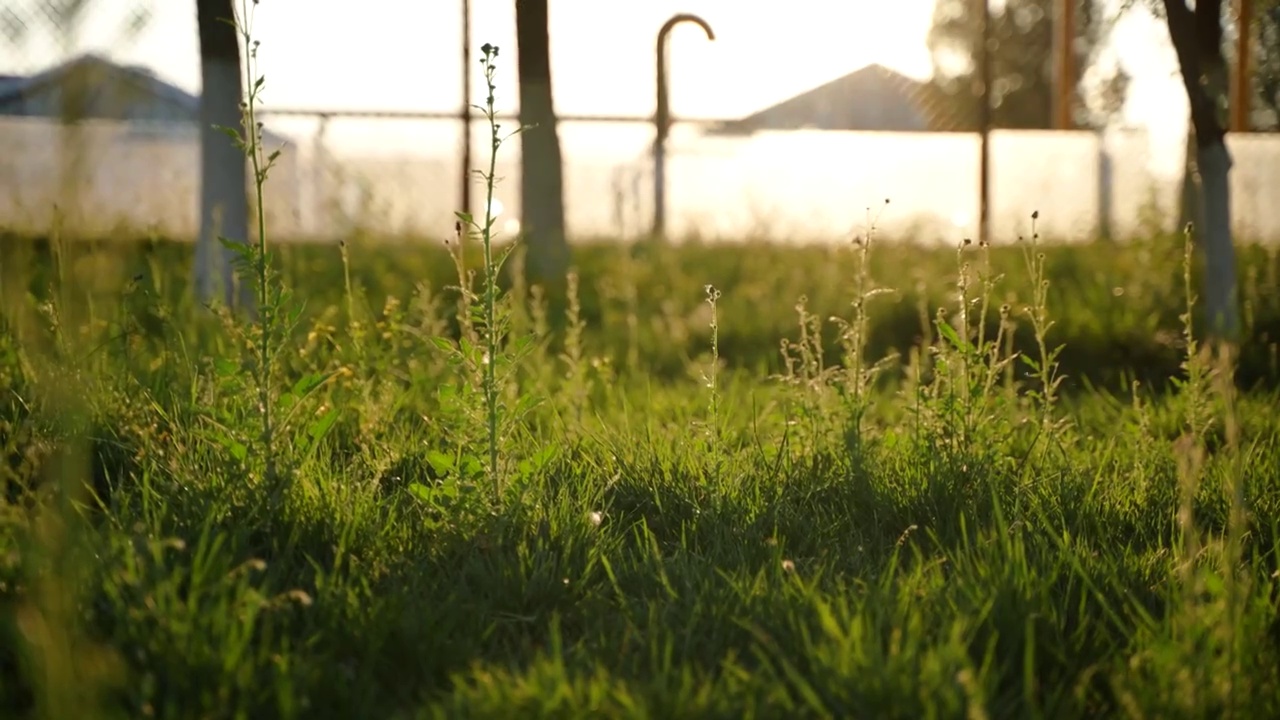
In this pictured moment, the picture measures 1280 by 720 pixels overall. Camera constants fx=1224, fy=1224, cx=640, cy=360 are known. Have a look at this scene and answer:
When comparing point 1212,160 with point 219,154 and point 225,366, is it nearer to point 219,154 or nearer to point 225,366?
point 225,366

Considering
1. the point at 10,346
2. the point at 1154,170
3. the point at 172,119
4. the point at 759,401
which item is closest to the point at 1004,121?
the point at 1154,170

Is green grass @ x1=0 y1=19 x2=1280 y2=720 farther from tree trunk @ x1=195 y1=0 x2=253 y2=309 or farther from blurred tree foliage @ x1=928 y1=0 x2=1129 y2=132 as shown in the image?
blurred tree foliage @ x1=928 y1=0 x2=1129 y2=132

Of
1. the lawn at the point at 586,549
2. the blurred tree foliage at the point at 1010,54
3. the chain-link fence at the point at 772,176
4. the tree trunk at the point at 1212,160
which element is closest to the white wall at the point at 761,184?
the chain-link fence at the point at 772,176

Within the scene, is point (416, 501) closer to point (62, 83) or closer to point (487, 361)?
point (487, 361)

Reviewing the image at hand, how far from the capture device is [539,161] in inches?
311

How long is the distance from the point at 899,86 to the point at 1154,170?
2630 millimetres

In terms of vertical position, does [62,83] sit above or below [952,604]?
above

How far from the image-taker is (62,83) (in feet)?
5.55

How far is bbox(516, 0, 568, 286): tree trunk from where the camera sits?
7414 mm

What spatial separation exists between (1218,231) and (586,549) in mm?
4052

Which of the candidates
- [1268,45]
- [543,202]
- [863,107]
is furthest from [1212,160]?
[863,107]

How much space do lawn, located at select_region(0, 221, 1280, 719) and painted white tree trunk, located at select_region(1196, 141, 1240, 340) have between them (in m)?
1.35

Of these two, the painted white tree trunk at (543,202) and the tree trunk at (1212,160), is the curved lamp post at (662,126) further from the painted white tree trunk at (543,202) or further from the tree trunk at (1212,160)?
the tree trunk at (1212,160)

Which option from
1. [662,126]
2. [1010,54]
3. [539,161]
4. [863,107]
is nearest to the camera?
[539,161]
